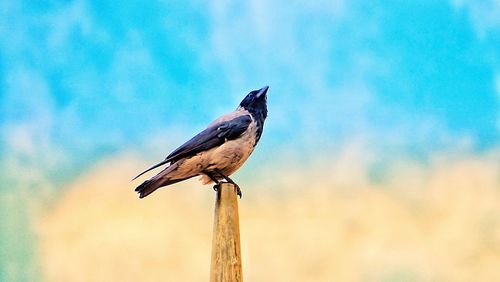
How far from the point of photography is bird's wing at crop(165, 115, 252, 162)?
5.75 m

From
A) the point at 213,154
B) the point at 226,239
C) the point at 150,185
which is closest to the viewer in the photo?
the point at 226,239

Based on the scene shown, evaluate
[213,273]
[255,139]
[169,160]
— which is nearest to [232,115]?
[255,139]

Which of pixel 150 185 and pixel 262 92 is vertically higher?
pixel 262 92

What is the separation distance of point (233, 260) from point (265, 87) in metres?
2.87

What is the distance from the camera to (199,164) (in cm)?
582

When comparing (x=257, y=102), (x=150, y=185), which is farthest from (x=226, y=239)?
(x=257, y=102)

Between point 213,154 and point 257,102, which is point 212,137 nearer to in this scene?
point 213,154

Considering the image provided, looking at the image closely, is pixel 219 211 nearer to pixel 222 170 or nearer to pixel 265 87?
pixel 222 170

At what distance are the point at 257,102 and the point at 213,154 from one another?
0.97 m

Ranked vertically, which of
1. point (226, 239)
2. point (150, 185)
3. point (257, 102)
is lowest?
point (226, 239)

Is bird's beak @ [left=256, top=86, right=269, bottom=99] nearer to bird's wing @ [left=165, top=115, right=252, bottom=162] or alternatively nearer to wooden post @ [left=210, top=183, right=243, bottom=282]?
bird's wing @ [left=165, top=115, right=252, bottom=162]

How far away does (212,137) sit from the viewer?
5883 mm

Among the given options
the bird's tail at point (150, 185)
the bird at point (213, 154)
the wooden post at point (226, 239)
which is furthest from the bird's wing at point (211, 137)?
the wooden post at point (226, 239)

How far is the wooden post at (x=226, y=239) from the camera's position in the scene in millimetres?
4027
